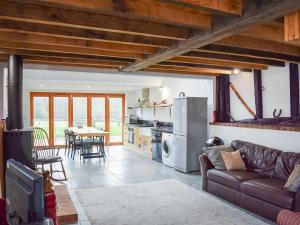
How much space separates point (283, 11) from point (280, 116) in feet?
11.8

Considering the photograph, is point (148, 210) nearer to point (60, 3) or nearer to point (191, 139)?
point (191, 139)

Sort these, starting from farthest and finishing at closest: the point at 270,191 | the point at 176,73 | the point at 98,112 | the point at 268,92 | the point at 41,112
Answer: the point at 98,112 → the point at 41,112 → the point at 176,73 → the point at 268,92 → the point at 270,191

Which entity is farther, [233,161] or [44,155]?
[44,155]

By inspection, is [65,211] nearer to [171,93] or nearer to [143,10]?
[143,10]

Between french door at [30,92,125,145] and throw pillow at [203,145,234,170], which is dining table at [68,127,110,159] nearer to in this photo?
french door at [30,92,125,145]

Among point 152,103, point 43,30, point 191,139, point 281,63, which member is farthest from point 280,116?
point 152,103

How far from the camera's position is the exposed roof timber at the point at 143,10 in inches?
82.0

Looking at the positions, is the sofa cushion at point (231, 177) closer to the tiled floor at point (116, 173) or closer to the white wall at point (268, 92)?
the tiled floor at point (116, 173)

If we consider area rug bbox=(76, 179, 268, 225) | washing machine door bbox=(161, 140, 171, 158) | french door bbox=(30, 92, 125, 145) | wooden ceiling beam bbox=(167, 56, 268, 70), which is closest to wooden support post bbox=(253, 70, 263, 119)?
wooden ceiling beam bbox=(167, 56, 268, 70)

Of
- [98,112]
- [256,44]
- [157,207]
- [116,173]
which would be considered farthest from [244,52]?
[98,112]

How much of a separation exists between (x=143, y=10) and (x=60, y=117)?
910 centimetres

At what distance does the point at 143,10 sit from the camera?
2.28m

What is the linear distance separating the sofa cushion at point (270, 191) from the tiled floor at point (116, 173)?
141 centimetres

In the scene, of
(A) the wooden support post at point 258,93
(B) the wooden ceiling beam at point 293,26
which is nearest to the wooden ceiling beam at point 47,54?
(B) the wooden ceiling beam at point 293,26
